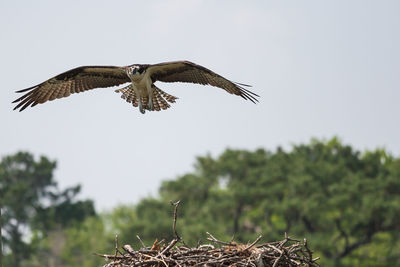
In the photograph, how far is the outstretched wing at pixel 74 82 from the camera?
547 inches

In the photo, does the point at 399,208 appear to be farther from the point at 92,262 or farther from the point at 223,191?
the point at 92,262

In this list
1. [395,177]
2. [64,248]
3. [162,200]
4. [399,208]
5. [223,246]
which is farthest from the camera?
[64,248]

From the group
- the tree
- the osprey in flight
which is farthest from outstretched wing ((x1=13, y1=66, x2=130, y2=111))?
the tree

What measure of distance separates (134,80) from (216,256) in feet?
17.6

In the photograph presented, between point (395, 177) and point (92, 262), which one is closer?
point (395, 177)

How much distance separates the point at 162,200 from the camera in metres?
45.6

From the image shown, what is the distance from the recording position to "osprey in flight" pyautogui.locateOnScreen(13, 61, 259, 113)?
13703 millimetres

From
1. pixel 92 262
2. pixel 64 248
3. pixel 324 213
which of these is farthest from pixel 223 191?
pixel 64 248

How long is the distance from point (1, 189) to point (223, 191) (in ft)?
42.7

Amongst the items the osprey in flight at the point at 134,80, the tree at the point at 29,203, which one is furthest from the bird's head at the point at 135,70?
the tree at the point at 29,203

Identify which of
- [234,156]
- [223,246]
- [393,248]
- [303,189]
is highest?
[234,156]

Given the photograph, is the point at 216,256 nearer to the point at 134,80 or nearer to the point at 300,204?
the point at 134,80

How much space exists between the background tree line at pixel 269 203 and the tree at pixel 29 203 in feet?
0.19

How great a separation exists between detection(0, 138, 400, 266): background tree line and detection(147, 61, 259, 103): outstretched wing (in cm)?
2360
